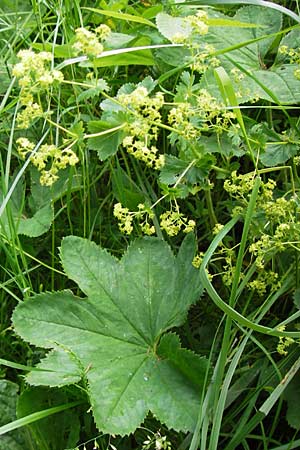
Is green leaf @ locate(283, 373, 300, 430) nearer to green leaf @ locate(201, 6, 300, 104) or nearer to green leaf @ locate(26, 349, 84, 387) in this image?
green leaf @ locate(26, 349, 84, 387)

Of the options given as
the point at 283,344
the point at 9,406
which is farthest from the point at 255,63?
the point at 9,406

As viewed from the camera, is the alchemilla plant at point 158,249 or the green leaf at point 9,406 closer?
the alchemilla plant at point 158,249

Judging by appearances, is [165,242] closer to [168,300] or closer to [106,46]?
[168,300]

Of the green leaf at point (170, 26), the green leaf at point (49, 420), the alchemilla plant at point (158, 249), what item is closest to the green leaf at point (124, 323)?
the alchemilla plant at point (158, 249)

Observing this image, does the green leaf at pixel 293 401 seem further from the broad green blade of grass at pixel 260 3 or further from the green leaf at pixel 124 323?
the broad green blade of grass at pixel 260 3

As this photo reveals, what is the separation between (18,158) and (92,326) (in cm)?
53

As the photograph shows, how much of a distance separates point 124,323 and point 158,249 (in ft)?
0.54

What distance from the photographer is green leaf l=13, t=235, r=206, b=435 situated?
4.16ft

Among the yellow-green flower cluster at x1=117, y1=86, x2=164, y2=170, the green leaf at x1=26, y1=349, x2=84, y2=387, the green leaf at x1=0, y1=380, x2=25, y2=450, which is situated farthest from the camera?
the green leaf at x1=0, y1=380, x2=25, y2=450

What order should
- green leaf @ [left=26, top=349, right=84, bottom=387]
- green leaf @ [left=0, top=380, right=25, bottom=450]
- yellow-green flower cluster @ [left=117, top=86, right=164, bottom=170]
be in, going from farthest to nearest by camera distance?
green leaf @ [left=0, top=380, right=25, bottom=450] < green leaf @ [left=26, top=349, right=84, bottom=387] < yellow-green flower cluster @ [left=117, top=86, right=164, bottom=170]

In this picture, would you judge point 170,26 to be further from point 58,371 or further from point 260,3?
point 58,371

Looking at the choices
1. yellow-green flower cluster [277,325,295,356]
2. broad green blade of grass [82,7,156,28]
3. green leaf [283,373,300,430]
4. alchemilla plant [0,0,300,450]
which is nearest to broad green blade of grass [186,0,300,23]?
alchemilla plant [0,0,300,450]

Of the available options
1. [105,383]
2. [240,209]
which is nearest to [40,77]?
[240,209]

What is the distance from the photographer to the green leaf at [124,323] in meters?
1.27
